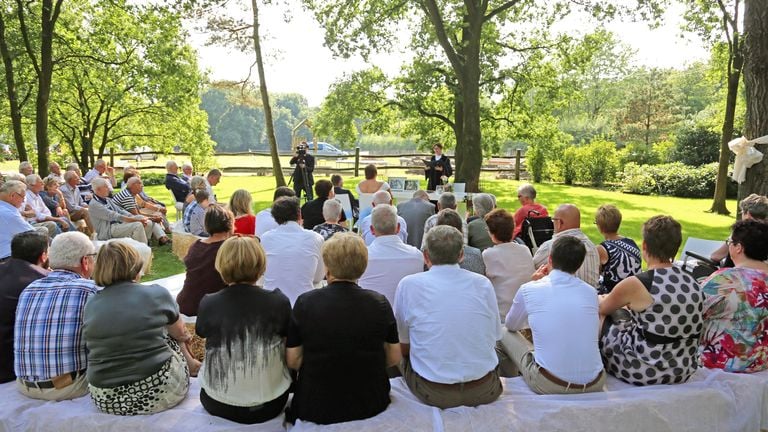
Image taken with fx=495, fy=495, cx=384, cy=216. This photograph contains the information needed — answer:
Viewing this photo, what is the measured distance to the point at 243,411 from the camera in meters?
2.33

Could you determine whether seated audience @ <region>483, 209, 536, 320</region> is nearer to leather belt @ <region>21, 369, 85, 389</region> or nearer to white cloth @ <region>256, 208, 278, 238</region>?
white cloth @ <region>256, 208, 278, 238</region>

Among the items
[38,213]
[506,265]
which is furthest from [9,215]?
[506,265]

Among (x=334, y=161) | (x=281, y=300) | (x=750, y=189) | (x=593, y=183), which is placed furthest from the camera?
(x=334, y=161)

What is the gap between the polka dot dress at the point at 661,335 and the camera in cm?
247

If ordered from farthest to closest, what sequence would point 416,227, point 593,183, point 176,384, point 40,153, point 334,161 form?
point 334,161 → point 593,183 → point 40,153 → point 416,227 → point 176,384

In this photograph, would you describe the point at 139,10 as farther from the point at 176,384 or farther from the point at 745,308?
the point at 745,308

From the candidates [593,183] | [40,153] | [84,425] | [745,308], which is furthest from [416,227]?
[593,183]

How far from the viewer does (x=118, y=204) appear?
7.17 meters

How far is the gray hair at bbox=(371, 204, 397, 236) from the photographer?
3.40 meters

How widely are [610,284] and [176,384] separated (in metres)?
2.96

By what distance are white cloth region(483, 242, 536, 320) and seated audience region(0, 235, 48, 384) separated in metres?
2.74

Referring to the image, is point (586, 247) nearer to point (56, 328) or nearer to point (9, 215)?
point (56, 328)

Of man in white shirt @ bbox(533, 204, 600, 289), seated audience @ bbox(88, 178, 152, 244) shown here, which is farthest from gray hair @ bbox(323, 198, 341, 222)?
seated audience @ bbox(88, 178, 152, 244)

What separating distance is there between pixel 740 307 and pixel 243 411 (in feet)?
8.72
